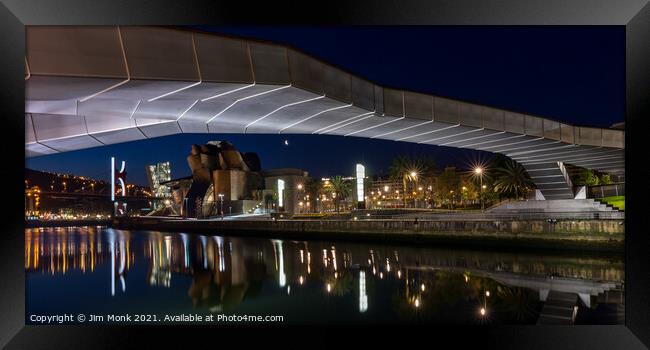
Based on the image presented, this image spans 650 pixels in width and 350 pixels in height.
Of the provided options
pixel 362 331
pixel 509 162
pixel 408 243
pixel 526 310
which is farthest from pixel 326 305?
pixel 509 162

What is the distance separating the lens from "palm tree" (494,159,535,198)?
67562 mm

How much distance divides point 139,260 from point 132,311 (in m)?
16.0

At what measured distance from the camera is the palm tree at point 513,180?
6756 centimetres

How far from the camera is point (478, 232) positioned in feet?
90.6

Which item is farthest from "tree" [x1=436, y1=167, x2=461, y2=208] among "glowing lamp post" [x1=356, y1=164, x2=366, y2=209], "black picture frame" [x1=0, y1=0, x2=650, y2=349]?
"black picture frame" [x1=0, y1=0, x2=650, y2=349]

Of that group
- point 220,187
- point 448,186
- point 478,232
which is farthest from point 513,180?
point 220,187

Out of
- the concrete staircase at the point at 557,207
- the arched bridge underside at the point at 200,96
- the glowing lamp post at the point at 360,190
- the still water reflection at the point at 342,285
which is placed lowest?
the still water reflection at the point at 342,285

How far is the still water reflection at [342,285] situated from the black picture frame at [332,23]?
6.10 feet

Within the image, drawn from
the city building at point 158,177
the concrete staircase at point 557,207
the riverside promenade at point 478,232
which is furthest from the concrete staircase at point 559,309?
the city building at point 158,177

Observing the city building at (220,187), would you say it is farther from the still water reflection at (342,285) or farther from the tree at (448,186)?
the still water reflection at (342,285)

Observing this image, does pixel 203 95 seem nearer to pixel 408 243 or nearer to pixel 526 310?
pixel 526 310

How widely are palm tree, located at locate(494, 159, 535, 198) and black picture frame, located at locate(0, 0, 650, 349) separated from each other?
2391 inches

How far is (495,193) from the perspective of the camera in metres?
75.6

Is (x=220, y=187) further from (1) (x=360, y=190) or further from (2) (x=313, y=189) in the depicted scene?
(1) (x=360, y=190)
